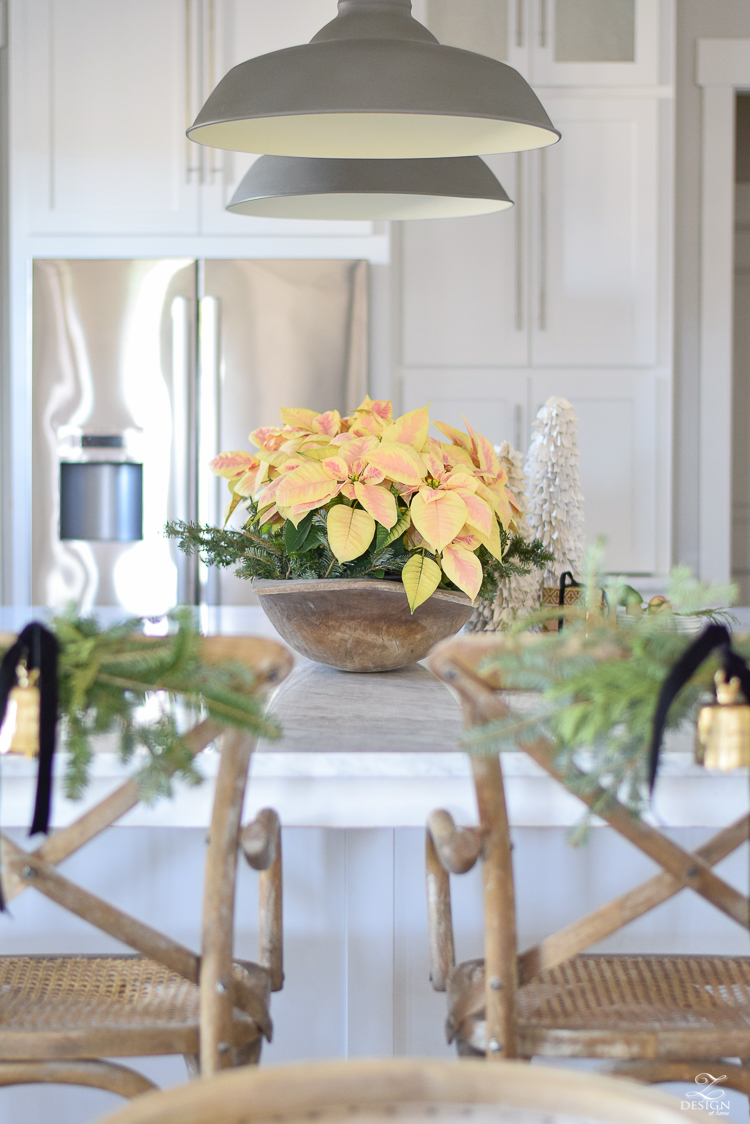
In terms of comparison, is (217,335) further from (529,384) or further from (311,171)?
(311,171)

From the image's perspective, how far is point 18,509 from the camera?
2.85 m

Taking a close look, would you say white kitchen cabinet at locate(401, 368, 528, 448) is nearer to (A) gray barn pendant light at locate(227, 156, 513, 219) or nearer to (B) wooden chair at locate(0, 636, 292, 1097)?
(A) gray barn pendant light at locate(227, 156, 513, 219)

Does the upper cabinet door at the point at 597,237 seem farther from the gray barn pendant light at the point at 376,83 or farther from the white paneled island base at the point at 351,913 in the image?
the white paneled island base at the point at 351,913

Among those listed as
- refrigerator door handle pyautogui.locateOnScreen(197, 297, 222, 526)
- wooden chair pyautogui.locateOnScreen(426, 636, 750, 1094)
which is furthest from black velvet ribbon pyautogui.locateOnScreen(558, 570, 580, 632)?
refrigerator door handle pyautogui.locateOnScreen(197, 297, 222, 526)

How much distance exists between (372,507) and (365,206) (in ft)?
2.38

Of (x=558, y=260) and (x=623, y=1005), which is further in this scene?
(x=558, y=260)

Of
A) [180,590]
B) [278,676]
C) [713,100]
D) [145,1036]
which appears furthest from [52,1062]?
[713,100]

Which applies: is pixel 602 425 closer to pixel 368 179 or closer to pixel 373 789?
pixel 368 179

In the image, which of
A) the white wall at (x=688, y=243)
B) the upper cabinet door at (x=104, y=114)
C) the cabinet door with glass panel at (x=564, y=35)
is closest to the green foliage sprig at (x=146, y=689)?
the upper cabinet door at (x=104, y=114)

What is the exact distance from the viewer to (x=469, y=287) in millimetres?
3088

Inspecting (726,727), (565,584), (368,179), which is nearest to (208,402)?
(368,179)

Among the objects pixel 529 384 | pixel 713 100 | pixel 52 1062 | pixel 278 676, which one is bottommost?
pixel 52 1062

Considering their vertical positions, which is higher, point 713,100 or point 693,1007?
point 713,100

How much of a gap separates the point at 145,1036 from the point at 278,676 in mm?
280
